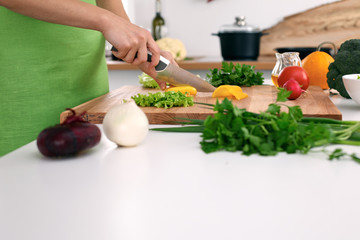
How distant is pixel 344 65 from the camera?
57.5 inches

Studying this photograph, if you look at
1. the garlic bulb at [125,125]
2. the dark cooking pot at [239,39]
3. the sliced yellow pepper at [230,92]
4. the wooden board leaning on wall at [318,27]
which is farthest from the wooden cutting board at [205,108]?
the wooden board leaning on wall at [318,27]

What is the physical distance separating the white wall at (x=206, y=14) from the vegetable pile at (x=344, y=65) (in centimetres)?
201

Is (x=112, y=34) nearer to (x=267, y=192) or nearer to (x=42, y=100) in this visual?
(x=42, y=100)

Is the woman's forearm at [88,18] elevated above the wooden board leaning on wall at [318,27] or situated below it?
above

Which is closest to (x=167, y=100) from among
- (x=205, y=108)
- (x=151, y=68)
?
(x=205, y=108)

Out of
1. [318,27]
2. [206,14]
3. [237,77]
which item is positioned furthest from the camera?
[206,14]

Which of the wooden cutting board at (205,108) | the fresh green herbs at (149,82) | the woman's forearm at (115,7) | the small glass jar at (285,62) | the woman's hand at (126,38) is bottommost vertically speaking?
the fresh green herbs at (149,82)

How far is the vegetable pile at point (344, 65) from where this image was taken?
145cm

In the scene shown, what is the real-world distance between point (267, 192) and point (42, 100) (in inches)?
40.8

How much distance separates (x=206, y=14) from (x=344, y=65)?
2.20 metres

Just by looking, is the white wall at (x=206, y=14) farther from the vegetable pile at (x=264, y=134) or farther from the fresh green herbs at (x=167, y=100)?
the vegetable pile at (x=264, y=134)

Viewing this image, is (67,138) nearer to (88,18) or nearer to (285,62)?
(88,18)

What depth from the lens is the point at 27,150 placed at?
92cm

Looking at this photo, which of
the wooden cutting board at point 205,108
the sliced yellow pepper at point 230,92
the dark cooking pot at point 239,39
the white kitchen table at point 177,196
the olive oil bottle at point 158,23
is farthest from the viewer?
the olive oil bottle at point 158,23
